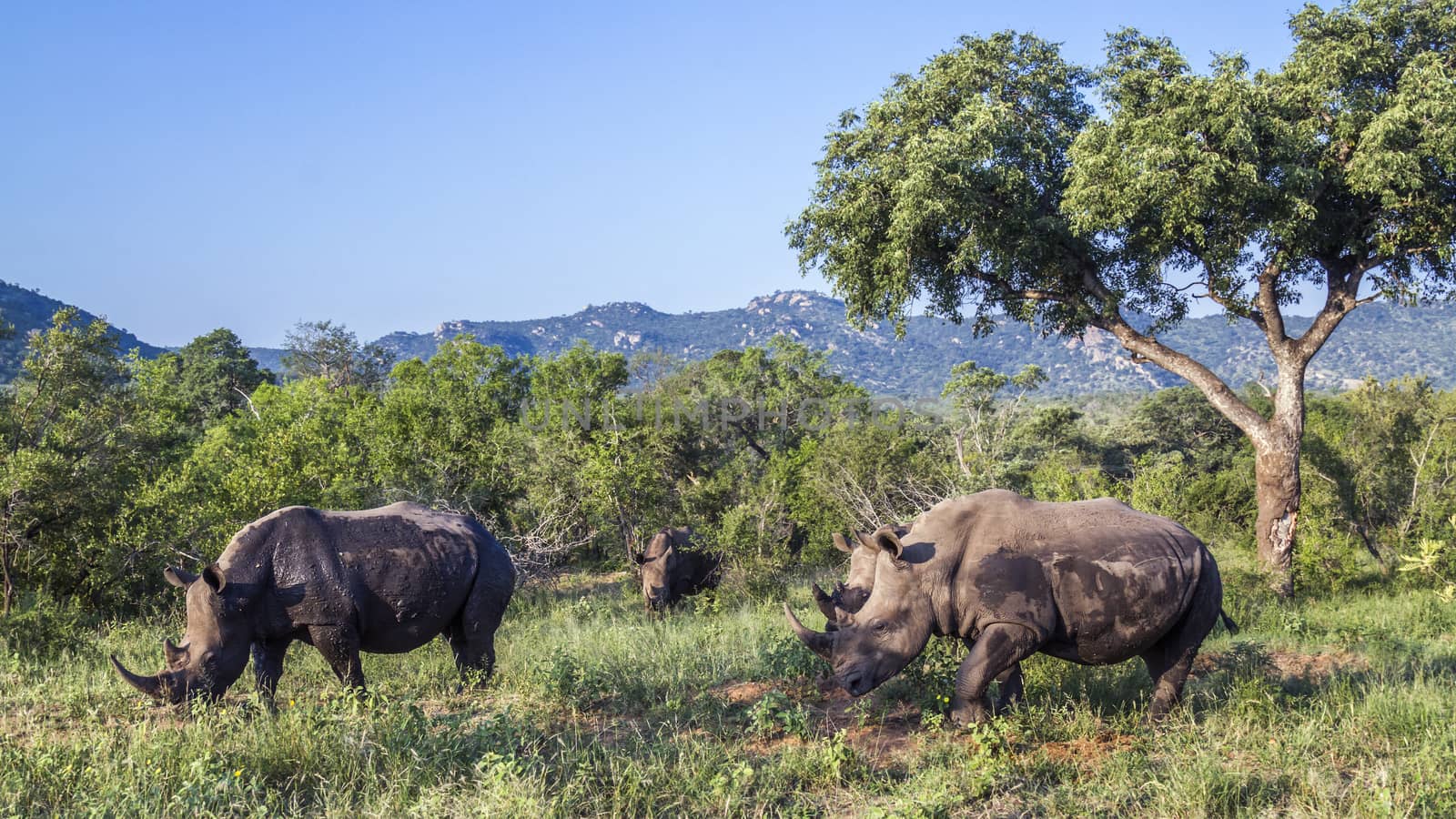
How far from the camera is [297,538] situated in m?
7.81

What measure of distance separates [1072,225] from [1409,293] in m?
4.95

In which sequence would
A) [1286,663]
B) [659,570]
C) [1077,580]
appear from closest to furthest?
[1077,580]
[1286,663]
[659,570]

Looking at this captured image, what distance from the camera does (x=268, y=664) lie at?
7.79 meters

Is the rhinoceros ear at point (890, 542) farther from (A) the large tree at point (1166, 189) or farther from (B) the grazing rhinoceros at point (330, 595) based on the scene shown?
(A) the large tree at point (1166, 189)

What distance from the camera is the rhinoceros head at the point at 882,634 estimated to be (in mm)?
6637

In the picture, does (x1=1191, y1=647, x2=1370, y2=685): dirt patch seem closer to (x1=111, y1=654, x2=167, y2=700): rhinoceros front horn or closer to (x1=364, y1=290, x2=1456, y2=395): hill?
(x1=111, y1=654, x2=167, y2=700): rhinoceros front horn

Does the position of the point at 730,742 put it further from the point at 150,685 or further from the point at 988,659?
the point at 150,685

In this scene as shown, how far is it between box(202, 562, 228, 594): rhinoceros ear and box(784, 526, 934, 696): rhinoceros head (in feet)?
13.9

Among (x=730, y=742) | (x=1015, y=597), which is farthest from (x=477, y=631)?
(x=1015, y=597)

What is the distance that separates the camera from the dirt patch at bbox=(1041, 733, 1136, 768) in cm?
638

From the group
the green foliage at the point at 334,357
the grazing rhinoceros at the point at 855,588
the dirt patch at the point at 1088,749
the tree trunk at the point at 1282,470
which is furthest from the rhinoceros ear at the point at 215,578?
the green foliage at the point at 334,357

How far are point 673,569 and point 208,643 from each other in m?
8.61

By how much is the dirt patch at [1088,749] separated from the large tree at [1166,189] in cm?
802

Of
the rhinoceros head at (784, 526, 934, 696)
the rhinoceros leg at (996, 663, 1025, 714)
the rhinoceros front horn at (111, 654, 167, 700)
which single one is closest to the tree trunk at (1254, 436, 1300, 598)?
the rhinoceros leg at (996, 663, 1025, 714)
